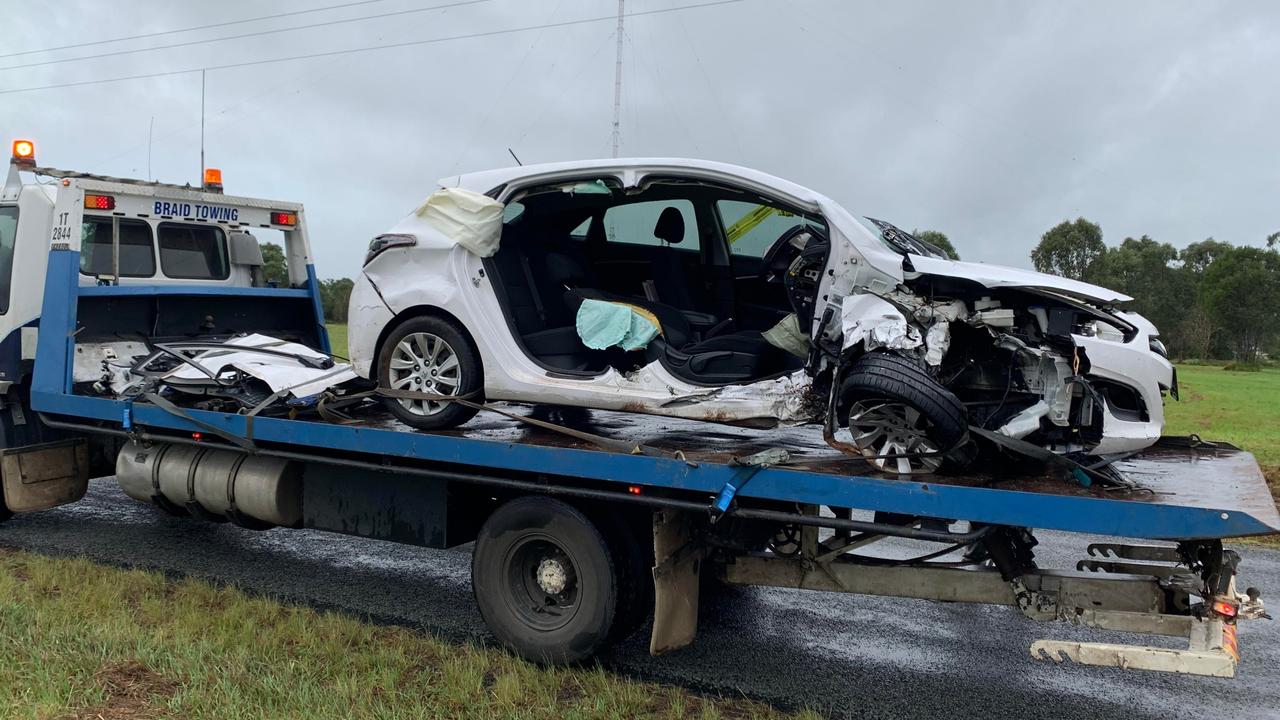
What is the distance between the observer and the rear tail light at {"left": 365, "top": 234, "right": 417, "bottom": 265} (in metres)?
5.42

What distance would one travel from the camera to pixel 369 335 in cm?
550

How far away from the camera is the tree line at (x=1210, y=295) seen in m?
57.9

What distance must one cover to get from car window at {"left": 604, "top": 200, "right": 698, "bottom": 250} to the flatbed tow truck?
1.19 meters

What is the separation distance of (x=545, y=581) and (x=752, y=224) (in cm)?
228

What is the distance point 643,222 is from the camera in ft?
19.0

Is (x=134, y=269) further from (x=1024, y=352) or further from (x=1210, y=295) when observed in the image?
(x=1210, y=295)

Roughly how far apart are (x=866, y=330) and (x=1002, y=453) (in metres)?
0.83

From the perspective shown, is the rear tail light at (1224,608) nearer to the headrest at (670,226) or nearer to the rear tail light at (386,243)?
the headrest at (670,226)

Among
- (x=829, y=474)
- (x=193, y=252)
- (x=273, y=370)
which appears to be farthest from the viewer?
(x=193, y=252)

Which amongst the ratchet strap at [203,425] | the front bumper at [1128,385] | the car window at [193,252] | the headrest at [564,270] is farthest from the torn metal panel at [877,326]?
the car window at [193,252]

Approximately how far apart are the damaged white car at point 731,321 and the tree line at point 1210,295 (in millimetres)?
56296

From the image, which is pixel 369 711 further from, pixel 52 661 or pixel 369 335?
pixel 369 335

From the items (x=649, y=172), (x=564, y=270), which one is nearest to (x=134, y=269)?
(x=564, y=270)

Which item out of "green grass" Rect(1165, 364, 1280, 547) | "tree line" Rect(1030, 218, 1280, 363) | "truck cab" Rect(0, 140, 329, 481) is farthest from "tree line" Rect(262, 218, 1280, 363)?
"truck cab" Rect(0, 140, 329, 481)
